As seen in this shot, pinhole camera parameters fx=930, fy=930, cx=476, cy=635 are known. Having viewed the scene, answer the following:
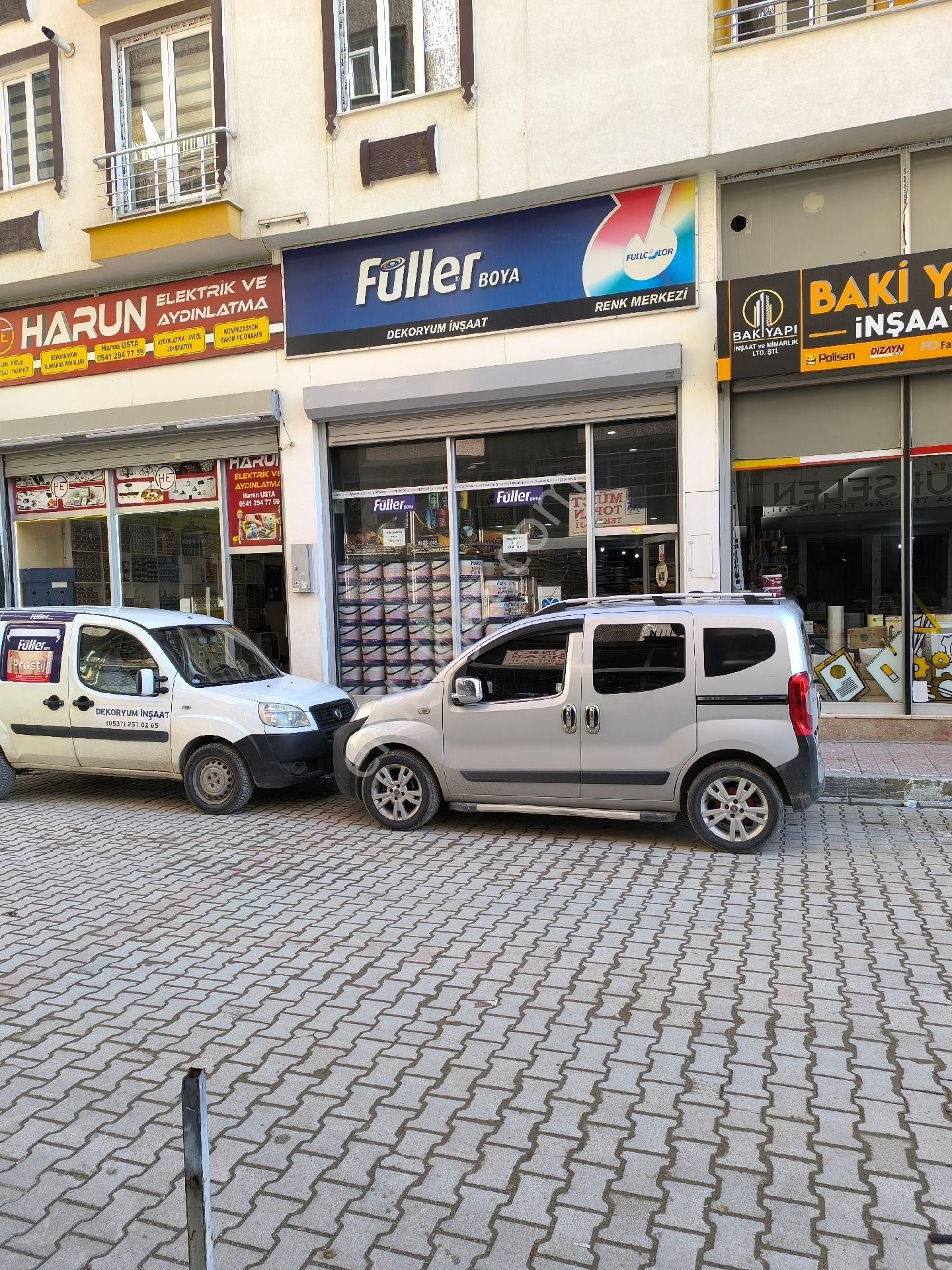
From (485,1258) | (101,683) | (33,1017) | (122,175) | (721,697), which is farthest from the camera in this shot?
(122,175)

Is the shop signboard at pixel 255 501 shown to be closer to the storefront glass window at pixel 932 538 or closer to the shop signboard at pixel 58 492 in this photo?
the shop signboard at pixel 58 492

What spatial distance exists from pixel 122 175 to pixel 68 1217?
44.7 ft

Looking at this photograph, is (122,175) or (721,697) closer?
(721,697)

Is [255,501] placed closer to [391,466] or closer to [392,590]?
[391,466]

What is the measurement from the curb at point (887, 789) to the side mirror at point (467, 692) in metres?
3.45

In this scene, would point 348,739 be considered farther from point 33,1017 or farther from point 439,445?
point 439,445

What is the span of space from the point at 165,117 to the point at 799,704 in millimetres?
12111

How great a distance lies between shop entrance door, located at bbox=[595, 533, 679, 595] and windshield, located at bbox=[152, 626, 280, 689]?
4.26 metres

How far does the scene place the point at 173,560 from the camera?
13906mm

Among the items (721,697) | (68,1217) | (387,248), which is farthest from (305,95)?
(68,1217)

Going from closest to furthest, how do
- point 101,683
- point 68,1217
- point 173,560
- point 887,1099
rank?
point 68,1217
point 887,1099
point 101,683
point 173,560

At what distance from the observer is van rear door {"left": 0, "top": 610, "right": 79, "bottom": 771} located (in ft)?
27.9

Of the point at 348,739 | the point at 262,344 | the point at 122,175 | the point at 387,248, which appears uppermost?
the point at 122,175

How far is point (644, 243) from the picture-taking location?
1077 centimetres
